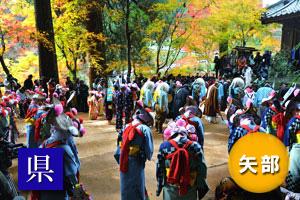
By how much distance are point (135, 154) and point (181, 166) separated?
109 cm

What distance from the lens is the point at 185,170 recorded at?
4.52 m

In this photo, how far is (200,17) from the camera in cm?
1811

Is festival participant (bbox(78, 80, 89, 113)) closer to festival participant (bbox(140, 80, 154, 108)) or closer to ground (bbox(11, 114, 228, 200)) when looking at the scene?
ground (bbox(11, 114, 228, 200))

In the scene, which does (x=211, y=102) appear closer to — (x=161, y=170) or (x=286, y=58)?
(x=286, y=58)

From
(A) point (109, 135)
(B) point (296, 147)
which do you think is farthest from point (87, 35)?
(B) point (296, 147)

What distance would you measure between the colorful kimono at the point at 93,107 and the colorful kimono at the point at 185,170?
30.4ft

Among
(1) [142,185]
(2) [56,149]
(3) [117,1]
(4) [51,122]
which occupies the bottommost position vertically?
(1) [142,185]

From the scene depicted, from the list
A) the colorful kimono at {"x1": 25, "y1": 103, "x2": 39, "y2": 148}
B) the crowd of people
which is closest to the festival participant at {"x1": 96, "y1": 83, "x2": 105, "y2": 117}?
the crowd of people

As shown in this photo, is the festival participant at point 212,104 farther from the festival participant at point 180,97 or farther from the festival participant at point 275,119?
the festival participant at point 275,119

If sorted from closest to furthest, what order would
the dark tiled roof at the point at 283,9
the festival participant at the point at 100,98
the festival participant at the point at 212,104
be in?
the festival participant at the point at 212,104 < the festival participant at the point at 100,98 < the dark tiled roof at the point at 283,9

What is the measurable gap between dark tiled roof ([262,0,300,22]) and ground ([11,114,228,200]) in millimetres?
5931

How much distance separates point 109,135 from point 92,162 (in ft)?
9.29

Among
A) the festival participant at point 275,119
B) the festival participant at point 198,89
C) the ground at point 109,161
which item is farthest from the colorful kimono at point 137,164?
the festival participant at point 198,89

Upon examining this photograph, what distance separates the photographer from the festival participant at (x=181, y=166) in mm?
4500
